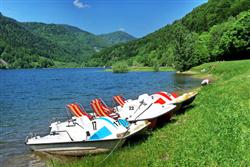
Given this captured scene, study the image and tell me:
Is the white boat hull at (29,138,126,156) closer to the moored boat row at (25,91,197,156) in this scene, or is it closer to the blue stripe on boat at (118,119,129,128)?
the moored boat row at (25,91,197,156)

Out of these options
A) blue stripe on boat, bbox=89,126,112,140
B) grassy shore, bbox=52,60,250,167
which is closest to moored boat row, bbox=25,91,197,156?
blue stripe on boat, bbox=89,126,112,140

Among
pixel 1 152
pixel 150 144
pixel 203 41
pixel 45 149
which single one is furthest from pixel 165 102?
pixel 203 41

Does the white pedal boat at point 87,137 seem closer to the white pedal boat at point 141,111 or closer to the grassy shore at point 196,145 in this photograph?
the grassy shore at point 196,145

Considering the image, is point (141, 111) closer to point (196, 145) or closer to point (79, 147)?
point (79, 147)

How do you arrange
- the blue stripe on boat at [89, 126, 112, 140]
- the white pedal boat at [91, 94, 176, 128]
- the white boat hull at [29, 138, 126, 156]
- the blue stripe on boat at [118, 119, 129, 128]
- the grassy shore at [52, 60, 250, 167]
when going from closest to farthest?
the grassy shore at [52, 60, 250, 167] → the white boat hull at [29, 138, 126, 156] → the blue stripe on boat at [89, 126, 112, 140] → the blue stripe on boat at [118, 119, 129, 128] → the white pedal boat at [91, 94, 176, 128]

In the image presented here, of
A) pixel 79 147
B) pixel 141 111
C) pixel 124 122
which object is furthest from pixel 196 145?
pixel 141 111

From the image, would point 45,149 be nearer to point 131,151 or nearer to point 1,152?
point 1,152

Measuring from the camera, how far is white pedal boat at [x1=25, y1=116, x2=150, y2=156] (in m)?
14.6

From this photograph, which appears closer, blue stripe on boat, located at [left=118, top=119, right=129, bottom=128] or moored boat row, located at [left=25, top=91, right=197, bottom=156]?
moored boat row, located at [left=25, top=91, right=197, bottom=156]

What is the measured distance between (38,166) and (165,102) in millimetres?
8805

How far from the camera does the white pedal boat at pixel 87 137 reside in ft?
48.0

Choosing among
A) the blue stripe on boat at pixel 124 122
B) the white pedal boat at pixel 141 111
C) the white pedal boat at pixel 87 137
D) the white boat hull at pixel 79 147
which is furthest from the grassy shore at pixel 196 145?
the blue stripe on boat at pixel 124 122

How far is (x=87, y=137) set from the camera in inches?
591

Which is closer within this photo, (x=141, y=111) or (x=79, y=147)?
(x=79, y=147)
